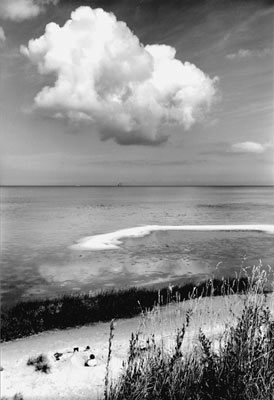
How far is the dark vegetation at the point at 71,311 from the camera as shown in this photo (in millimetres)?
9406

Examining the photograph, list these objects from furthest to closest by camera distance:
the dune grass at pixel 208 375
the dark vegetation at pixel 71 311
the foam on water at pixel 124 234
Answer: the foam on water at pixel 124 234, the dark vegetation at pixel 71 311, the dune grass at pixel 208 375

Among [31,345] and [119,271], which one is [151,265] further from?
[31,345]

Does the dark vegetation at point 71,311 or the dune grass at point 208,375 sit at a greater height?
the dune grass at point 208,375

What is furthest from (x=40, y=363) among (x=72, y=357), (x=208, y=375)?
(x=208, y=375)

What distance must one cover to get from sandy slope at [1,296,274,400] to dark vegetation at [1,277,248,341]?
531 mm

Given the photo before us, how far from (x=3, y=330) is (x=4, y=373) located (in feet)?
8.30

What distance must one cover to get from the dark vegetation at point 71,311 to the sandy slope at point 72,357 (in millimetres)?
531

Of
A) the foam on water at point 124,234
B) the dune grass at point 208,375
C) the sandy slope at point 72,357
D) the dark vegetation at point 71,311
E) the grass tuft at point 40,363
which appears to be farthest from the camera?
the foam on water at point 124,234

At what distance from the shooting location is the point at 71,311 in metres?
10.3

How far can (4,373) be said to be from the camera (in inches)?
269

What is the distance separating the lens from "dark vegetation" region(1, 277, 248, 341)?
941 centimetres

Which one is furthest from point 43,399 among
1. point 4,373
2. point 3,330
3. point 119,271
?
point 119,271

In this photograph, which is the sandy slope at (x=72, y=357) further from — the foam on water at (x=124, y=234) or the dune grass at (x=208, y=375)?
the foam on water at (x=124, y=234)

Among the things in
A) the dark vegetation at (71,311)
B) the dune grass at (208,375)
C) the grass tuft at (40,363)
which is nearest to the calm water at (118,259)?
the dark vegetation at (71,311)
